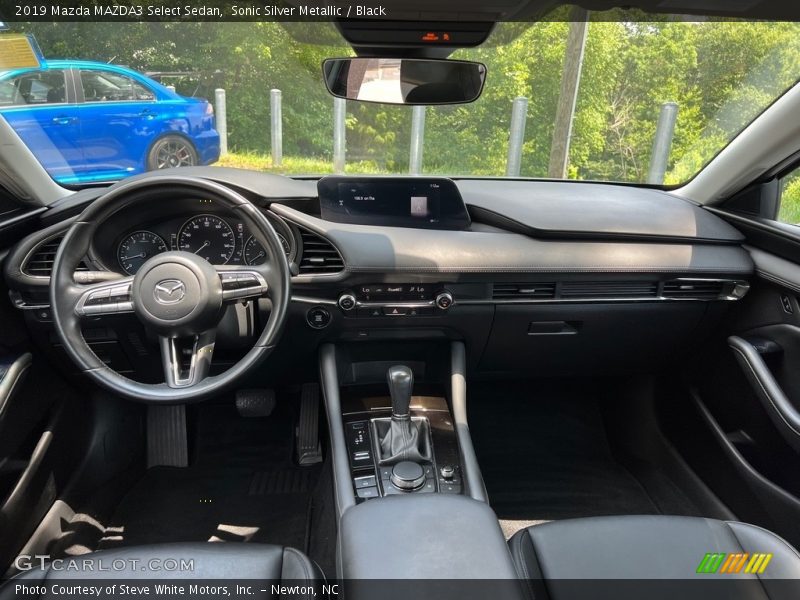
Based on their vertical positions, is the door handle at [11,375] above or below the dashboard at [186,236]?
below

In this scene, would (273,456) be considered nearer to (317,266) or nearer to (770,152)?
(317,266)

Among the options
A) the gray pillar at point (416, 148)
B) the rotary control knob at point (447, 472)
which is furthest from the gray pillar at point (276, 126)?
the rotary control knob at point (447, 472)

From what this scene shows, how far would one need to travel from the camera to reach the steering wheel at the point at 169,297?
170 centimetres

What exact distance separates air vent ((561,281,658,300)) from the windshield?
685 mm

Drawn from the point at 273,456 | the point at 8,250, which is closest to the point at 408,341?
the point at 273,456

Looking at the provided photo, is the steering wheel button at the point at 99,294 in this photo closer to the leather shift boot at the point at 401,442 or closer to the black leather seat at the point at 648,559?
the leather shift boot at the point at 401,442

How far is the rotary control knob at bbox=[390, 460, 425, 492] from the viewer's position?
1.88m

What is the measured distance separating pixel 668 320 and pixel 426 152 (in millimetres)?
1225

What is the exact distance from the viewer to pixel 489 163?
8.73 feet

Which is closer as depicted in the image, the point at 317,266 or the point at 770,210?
the point at 317,266

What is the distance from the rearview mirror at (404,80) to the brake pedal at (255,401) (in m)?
1.36

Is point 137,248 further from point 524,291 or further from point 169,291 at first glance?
point 524,291

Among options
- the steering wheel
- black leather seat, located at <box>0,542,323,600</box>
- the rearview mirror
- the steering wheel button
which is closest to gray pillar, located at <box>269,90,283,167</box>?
the rearview mirror

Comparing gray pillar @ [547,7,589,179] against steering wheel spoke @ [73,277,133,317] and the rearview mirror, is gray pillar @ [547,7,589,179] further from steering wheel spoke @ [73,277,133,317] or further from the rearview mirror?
steering wheel spoke @ [73,277,133,317]
